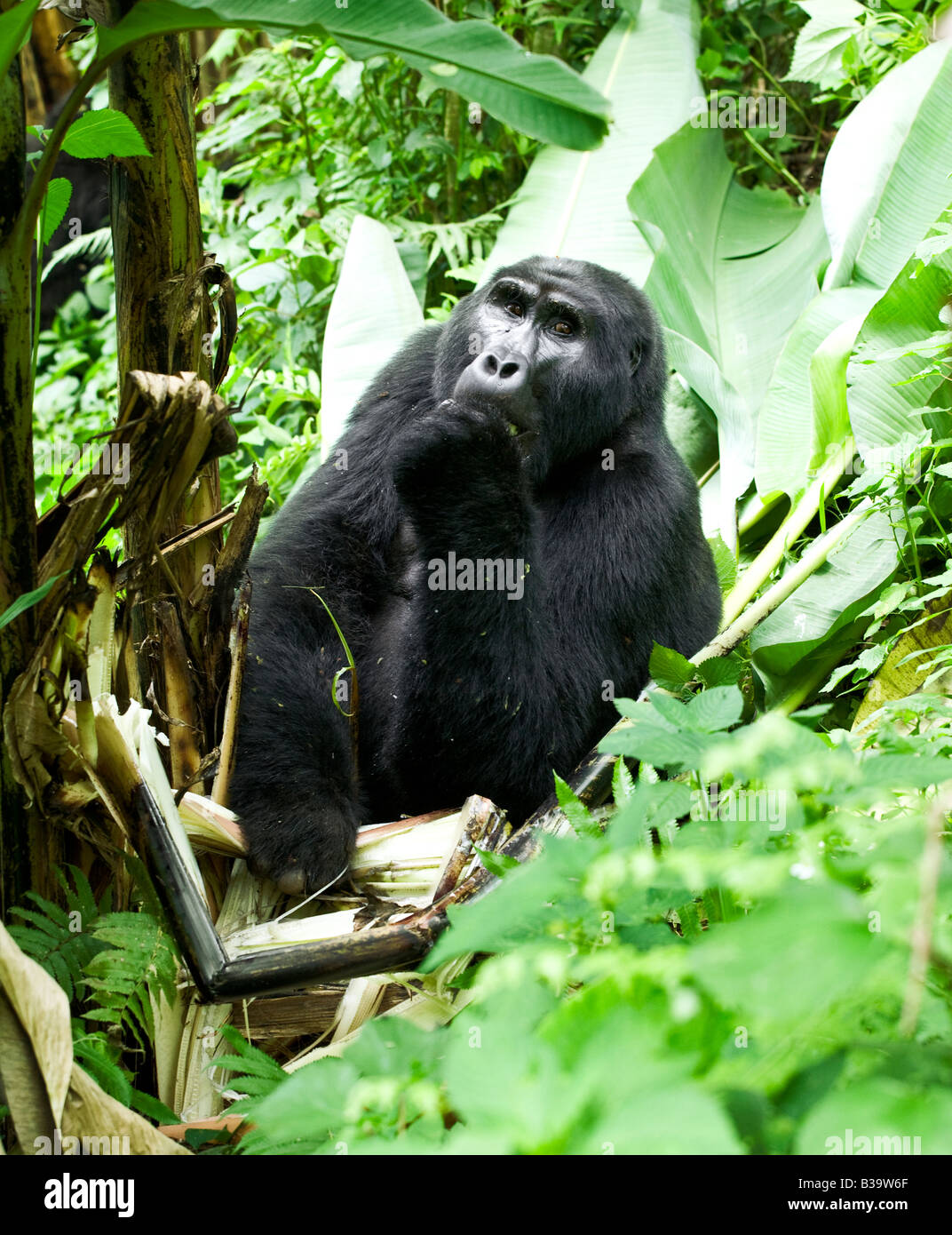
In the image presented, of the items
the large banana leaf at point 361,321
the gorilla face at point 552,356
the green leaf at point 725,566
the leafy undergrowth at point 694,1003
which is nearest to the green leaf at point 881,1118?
the leafy undergrowth at point 694,1003

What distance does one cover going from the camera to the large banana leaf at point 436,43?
172cm

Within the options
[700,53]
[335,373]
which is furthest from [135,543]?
[700,53]

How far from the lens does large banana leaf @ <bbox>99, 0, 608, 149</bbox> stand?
1723 mm

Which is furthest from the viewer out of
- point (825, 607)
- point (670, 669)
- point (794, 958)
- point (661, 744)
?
point (825, 607)

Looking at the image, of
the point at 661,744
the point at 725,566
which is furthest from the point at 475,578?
the point at 725,566

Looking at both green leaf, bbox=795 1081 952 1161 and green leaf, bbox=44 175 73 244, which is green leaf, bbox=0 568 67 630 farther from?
green leaf, bbox=795 1081 952 1161

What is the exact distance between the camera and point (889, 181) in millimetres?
4520

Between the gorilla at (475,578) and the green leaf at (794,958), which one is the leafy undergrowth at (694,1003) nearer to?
the green leaf at (794,958)

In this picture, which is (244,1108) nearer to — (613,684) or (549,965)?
(549,965)

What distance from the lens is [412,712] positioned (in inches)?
124

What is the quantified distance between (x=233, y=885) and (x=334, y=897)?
0.26 meters

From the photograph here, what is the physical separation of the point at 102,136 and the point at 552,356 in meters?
1.61

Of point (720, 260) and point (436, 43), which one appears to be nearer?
point (436, 43)

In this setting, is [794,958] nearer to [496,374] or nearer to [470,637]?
[470,637]
